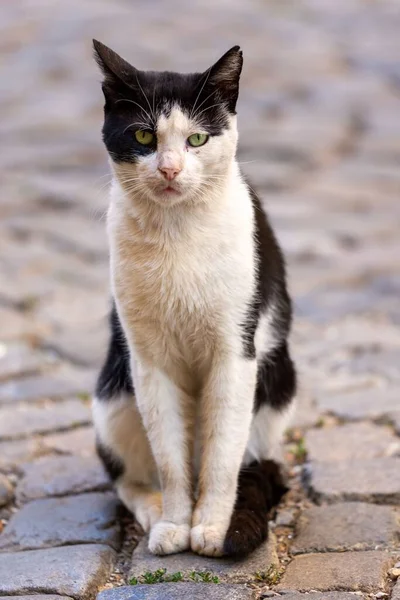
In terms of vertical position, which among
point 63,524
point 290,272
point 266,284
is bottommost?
point 290,272

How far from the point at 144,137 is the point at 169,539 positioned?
1200mm

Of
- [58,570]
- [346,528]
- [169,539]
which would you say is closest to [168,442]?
[169,539]

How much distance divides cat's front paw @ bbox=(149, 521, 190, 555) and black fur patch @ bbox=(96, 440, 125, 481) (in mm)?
394

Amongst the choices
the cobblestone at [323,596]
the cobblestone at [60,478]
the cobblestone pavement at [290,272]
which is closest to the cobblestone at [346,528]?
the cobblestone pavement at [290,272]

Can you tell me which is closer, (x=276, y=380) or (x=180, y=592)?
(x=180, y=592)

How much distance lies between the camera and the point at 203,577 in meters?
2.55

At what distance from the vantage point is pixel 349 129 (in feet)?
31.7

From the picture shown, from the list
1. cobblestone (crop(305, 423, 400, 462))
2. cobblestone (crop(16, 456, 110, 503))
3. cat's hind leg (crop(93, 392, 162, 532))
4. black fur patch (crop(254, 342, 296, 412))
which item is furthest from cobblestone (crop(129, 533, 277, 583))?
cobblestone (crop(305, 423, 400, 462))

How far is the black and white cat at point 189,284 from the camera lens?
2.65m

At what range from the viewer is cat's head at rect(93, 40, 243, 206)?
2605 millimetres

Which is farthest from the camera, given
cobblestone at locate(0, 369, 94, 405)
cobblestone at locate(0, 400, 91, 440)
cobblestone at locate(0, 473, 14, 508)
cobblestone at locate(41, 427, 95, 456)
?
cobblestone at locate(0, 369, 94, 405)

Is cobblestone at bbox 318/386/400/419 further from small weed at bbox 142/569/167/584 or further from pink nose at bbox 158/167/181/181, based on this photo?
pink nose at bbox 158/167/181/181

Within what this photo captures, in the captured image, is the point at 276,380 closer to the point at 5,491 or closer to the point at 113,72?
the point at 5,491

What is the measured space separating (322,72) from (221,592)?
30.3 ft
